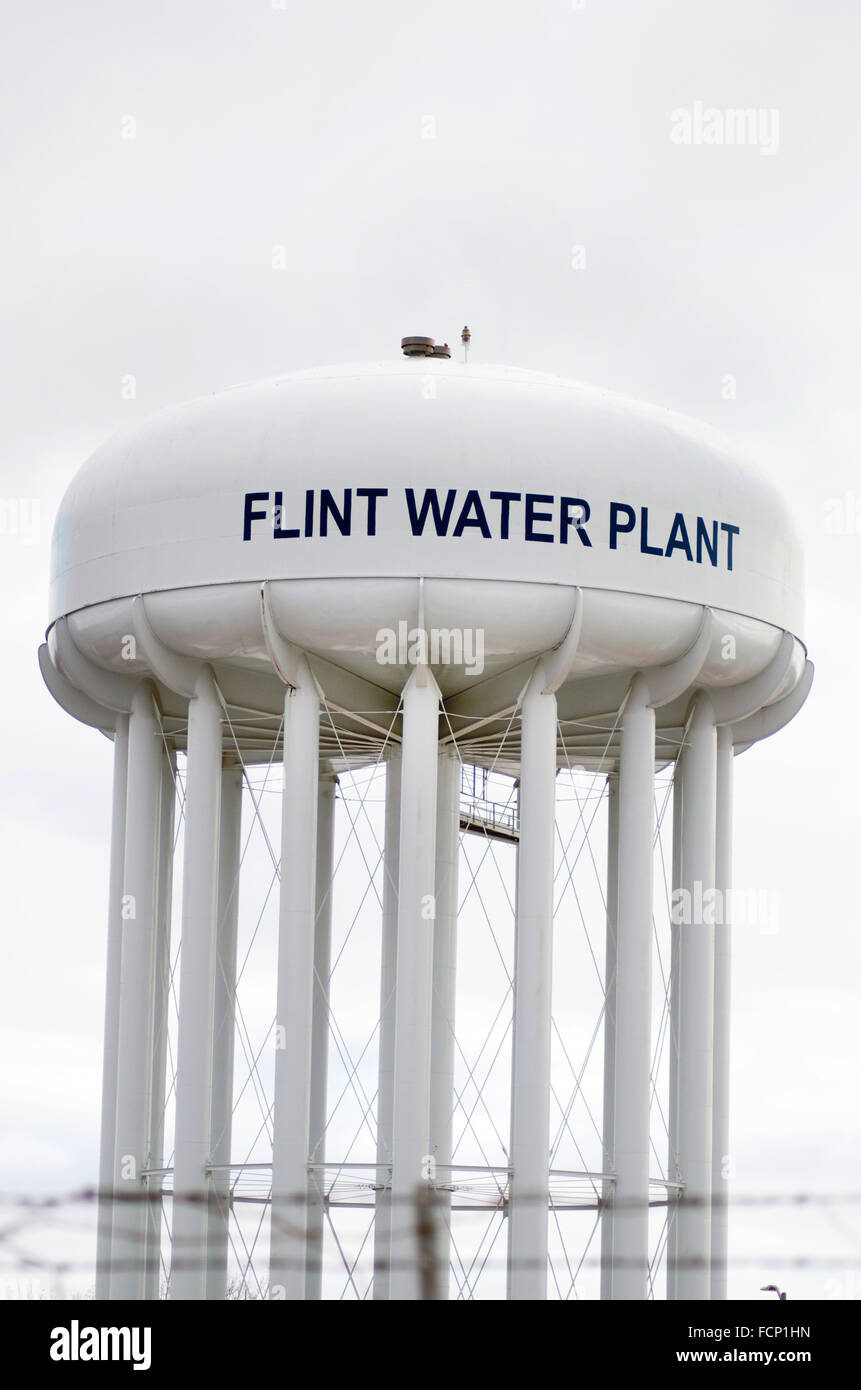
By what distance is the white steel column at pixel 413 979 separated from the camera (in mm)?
25641

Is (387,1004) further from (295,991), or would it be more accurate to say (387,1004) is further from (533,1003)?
(533,1003)

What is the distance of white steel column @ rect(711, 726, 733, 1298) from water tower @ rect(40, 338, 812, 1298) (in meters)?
0.04

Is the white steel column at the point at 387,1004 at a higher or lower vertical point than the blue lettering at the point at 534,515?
lower

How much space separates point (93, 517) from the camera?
2823 cm

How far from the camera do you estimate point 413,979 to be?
86.3ft

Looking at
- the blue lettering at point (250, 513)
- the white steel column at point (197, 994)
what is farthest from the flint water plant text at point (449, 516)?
the white steel column at point (197, 994)

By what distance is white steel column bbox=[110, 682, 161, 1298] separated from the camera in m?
28.6

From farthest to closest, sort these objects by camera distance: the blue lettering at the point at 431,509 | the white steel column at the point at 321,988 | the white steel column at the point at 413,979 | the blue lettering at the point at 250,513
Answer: the white steel column at the point at 321,988
the blue lettering at the point at 250,513
the blue lettering at the point at 431,509
the white steel column at the point at 413,979

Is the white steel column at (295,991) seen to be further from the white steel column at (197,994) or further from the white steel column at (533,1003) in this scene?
the white steel column at (533,1003)

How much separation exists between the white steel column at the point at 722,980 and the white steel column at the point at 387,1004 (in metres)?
3.96

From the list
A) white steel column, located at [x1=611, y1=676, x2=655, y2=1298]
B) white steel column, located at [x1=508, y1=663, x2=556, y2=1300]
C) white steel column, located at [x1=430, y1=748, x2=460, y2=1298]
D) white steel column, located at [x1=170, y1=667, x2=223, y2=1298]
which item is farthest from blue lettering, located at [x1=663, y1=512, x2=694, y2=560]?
white steel column, located at [x1=170, y1=667, x2=223, y2=1298]

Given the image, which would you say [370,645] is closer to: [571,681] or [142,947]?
[571,681]
